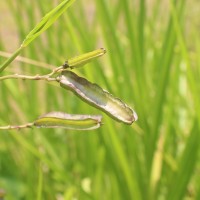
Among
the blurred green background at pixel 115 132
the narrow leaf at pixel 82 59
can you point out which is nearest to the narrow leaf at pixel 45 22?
the narrow leaf at pixel 82 59

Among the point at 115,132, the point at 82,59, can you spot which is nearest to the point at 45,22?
the point at 82,59

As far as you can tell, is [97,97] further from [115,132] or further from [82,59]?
[115,132]

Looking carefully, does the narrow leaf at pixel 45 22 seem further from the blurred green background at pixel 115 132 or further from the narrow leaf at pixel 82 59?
the blurred green background at pixel 115 132

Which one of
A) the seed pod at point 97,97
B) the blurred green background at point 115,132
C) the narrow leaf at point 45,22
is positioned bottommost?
the seed pod at point 97,97

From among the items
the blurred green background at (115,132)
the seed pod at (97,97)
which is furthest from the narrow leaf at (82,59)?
the blurred green background at (115,132)

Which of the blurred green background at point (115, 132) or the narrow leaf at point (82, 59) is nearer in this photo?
the narrow leaf at point (82, 59)

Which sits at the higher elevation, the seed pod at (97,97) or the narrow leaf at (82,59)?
the narrow leaf at (82,59)

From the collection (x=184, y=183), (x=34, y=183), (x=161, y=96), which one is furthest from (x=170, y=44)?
(x=34, y=183)

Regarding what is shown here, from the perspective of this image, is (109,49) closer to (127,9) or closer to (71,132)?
(127,9)
